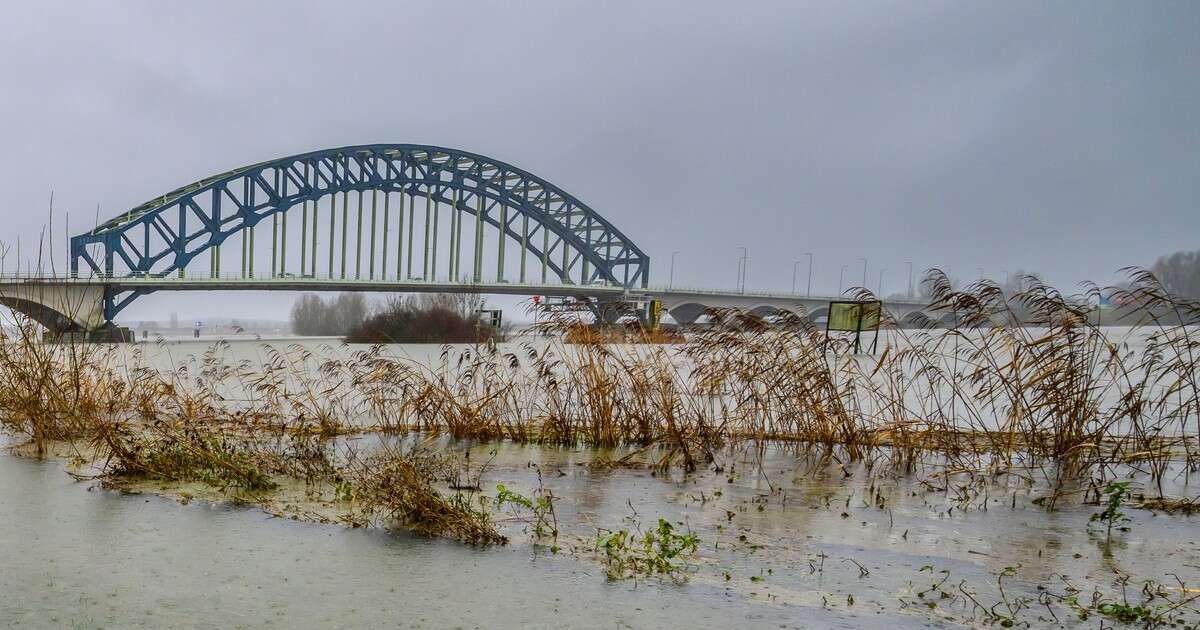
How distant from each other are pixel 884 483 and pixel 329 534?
426 centimetres

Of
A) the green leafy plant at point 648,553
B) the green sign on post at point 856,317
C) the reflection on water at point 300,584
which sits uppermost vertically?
the green sign on post at point 856,317

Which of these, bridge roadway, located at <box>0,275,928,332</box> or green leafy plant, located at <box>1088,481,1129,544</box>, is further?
bridge roadway, located at <box>0,275,928,332</box>

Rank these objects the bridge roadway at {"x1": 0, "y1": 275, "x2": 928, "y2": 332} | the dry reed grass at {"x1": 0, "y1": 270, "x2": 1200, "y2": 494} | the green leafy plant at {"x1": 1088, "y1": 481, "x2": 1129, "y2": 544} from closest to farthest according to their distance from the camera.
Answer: the green leafy plant at {"x1": 1088, "y1": 481, "x2": 1129, "y2": 544} → the dry reed grass at {"x1": 0, "y1": 270, "x2": 1200, "y2": 494} → the bridge roadway at {"x1": 0, "y1": 275, "x2": 928, "y2": 332}

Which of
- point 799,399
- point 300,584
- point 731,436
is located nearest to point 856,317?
point 799,399

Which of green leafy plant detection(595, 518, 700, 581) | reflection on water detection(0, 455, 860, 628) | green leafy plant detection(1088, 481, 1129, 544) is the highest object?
green leafy plant detection(1088, 481, 1129, 544)

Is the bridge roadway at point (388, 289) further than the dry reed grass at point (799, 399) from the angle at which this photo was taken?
Yes

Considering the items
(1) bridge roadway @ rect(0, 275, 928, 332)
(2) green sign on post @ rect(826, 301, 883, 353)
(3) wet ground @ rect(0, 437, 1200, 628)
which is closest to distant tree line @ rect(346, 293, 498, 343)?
(1) bridge roadway @ rect(0, 275, 928, 332)

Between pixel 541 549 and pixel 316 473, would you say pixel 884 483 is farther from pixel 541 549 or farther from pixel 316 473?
pixel 316 473

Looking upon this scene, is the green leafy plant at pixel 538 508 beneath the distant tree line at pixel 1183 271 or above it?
beneath

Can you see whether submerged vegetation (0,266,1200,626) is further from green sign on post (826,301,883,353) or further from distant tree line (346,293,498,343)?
distant tree line (346,293,498,343)

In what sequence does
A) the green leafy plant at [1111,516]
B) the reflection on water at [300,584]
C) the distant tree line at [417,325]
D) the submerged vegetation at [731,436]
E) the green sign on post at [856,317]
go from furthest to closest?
the distant tree line at [417,325]
the green sign on post at [856,317]
the green leafy plant at [1111,516]
the submerged vegetation at [731,436]
the reflection on water at [300,584]

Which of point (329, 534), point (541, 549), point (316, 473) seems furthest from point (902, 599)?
point (316, 473)

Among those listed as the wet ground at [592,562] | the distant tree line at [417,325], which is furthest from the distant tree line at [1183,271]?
the distant tree line at [417,325]

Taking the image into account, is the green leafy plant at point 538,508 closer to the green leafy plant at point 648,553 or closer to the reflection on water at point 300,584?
the reflection on water at point 300,584
